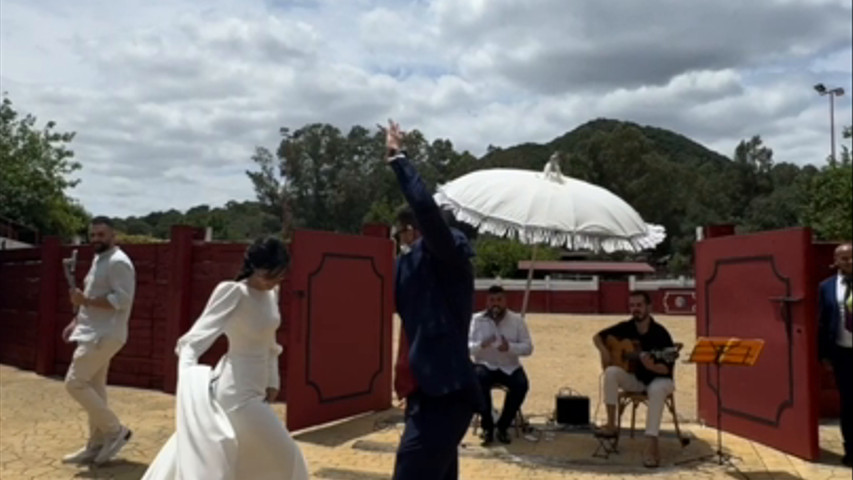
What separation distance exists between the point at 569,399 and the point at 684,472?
5.70 feet

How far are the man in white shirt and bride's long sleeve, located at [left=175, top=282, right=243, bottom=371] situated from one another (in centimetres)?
226

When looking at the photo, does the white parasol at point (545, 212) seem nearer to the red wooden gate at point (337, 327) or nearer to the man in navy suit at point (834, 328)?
the man in navy suit at point (834, 328)

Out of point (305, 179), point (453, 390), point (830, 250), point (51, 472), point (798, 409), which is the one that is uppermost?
point (305, 179)

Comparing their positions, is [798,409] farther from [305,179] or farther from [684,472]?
[305,179]

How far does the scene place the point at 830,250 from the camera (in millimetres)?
7309

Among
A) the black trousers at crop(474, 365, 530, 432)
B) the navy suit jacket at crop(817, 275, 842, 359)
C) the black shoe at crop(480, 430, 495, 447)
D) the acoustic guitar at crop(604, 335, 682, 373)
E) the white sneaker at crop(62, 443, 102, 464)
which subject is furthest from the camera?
the black trousers at crop(474, 365, 530, 432)

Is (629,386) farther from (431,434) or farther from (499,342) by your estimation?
(431,434)

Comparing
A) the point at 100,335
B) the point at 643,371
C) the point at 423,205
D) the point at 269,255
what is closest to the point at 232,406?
the point at 269,255

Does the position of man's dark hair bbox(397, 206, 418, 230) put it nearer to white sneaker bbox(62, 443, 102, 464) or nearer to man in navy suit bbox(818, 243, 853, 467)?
man in navy suit bbox(818, 243, 853, 467)

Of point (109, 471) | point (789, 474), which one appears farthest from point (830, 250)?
point (109, 471)

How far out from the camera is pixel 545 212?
6281 millimetres

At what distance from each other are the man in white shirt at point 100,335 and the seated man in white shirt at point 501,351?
2698mm

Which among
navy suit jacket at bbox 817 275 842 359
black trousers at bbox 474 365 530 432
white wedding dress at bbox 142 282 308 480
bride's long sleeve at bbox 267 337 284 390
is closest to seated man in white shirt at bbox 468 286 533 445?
black trousers at bbox 474 365 530 432

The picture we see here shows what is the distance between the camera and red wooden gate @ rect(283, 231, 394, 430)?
7188mm
